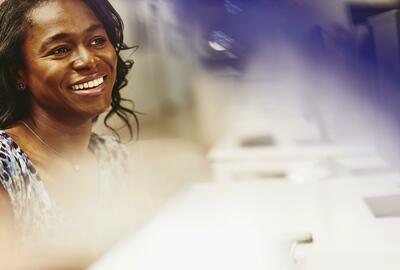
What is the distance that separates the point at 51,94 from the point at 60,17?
20cm

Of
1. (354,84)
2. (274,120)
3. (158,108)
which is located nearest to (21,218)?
(158,108)

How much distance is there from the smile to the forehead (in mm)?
141

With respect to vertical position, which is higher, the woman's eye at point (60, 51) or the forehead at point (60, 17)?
the forehead at point (60, 17)

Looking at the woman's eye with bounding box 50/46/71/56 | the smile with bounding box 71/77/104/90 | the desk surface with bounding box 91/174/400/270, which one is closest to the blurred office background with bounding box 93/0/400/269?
the desk surface with bounding box 91/174/400/270

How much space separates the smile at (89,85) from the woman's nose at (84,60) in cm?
4

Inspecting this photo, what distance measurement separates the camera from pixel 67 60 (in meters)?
1.24

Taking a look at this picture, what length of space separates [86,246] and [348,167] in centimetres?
98

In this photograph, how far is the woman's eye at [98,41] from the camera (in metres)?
1.28

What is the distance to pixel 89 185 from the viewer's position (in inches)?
54.9

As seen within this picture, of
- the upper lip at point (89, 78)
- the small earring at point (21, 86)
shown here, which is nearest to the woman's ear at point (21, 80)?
the small earring at point (21, 86)

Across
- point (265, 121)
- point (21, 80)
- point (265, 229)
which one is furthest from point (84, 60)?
point (265, 229)

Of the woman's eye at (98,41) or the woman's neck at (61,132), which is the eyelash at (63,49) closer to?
the woman's eye at (98,41)

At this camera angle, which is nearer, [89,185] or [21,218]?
[21,218]

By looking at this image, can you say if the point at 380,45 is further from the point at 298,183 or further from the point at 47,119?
the point at 47,119
